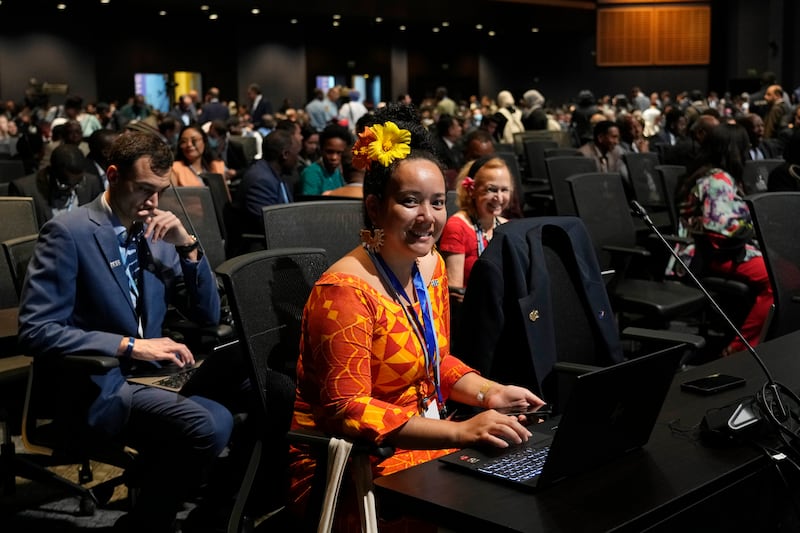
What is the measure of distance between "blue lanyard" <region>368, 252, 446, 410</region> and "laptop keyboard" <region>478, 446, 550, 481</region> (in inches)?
15.7

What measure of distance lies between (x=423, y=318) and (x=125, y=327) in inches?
42.3

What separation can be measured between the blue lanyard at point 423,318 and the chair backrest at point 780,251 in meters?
1.84

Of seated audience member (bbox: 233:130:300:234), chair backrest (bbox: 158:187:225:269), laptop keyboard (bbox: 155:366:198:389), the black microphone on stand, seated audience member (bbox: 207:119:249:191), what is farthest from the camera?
seated audience member (bbox: 207:119:249:191)

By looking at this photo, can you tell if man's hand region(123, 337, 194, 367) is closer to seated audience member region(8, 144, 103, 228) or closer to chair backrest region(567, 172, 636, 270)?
chair backrest region(567, 172, 636, 270)

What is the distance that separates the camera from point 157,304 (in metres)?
3.07

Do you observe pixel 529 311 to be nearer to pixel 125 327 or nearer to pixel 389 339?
pixel 389 339

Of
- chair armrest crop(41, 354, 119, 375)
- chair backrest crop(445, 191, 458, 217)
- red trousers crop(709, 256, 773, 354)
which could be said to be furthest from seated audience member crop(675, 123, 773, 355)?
chair armrest crop(41, 354, 119, 375)

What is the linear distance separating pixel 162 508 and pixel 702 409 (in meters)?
1.52

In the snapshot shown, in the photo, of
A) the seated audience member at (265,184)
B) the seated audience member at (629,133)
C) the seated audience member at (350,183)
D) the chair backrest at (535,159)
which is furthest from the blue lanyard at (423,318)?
the chair backrest at (535,159)

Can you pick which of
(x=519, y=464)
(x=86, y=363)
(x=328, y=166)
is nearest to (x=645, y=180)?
(x=328, y=166)

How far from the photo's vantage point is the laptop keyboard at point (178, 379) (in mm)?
2938

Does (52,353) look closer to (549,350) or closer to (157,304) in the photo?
(157,304)

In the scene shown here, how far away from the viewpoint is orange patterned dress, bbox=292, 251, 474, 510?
2.01 metres

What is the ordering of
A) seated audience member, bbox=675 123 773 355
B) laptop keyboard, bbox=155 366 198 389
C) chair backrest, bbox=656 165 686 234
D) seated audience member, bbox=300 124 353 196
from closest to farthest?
laptop keyboard, bbox=155 366 198 389 → seated audience member, bbox=675 123 773 355 → chair backrest, bbox=656 165 686 234 → seated audience member, bbox=300 124 353 196
